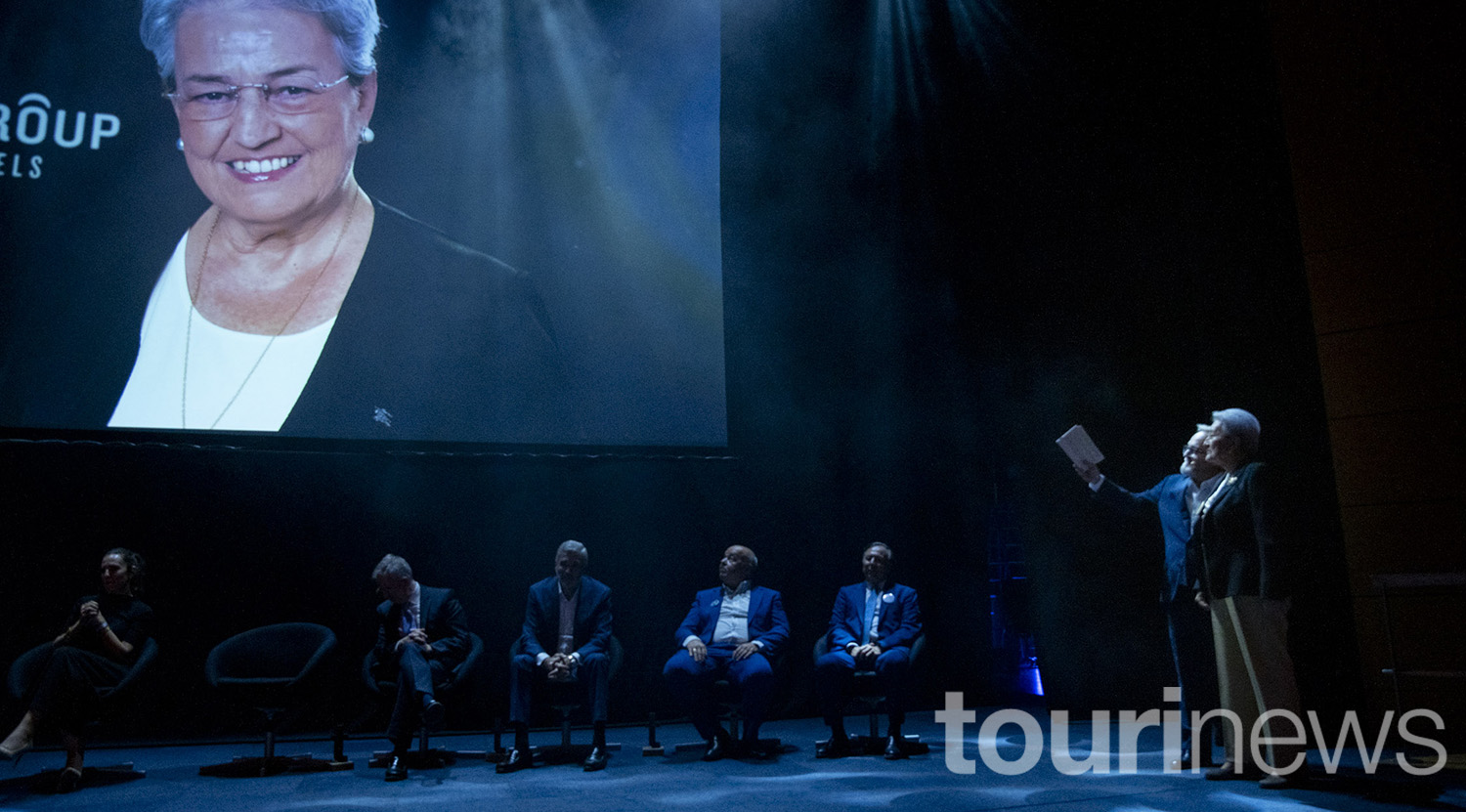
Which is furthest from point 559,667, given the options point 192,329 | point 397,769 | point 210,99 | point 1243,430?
point 210,99

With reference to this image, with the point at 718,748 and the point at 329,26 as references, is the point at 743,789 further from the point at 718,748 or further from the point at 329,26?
the point at 329,26

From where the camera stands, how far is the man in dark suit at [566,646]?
13.1ft

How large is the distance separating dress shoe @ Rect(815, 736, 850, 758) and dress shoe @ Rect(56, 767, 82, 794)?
2942mm

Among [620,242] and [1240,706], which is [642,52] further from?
[1240,706]

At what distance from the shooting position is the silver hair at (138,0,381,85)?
173 inches

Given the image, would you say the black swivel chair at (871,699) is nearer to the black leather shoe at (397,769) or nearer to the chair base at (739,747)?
the chair base at (739,747)

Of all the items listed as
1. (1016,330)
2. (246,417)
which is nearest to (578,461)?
(246,417)

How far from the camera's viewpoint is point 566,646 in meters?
4.32

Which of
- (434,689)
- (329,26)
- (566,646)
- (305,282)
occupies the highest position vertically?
(329,26)

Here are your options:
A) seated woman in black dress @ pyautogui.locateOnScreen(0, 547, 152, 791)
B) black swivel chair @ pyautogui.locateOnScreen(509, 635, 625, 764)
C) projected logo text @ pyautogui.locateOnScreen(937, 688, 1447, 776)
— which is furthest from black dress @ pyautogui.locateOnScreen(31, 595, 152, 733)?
projected logo text @ pyautogui.locateOnScreen(937, 688, 1447, 776)

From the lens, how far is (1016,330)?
5551 mm

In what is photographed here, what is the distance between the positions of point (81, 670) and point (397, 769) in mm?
1256

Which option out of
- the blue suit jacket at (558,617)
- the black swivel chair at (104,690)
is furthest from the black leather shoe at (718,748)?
the black swivel chair at (104,690)

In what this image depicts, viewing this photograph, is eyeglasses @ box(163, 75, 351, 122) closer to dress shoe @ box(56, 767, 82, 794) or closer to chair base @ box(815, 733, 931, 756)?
dress shoe @ box(56, 767, 82, 794)
